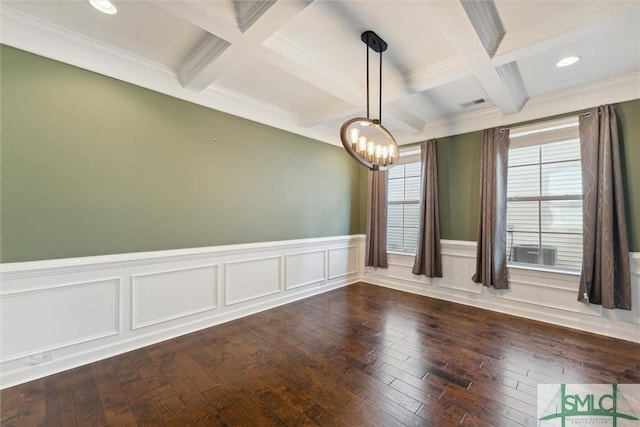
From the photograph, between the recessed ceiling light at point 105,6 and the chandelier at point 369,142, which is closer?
the recessed ceiling light at point 105,6

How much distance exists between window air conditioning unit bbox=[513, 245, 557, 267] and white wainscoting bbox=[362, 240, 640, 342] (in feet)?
0.64

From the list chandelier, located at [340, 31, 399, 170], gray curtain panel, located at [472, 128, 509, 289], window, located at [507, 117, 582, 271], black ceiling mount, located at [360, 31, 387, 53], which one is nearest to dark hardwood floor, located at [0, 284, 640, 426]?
gray curtain panel, located at [472, 128, 509, 289]

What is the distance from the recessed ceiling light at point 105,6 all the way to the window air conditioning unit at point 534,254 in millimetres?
5089

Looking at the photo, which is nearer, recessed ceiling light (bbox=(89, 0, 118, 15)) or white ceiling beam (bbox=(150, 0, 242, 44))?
white ceiling beam (bbox=(150, 0, 242, 44))

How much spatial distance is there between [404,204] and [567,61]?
279 cm

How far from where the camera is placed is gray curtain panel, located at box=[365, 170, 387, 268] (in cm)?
491

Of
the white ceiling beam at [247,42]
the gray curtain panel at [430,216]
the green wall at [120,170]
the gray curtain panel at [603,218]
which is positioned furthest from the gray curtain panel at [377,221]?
the white ceiling beam at [247,42]

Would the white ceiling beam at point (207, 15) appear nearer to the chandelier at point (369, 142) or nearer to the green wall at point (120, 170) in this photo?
the chandelier at point (369, 142)

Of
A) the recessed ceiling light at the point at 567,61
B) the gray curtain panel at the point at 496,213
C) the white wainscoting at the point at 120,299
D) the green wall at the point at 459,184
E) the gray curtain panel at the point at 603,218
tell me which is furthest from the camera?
the green wall at the point at 459,184

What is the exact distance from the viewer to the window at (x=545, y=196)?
325 centimetres

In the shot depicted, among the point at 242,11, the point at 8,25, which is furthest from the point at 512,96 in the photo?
the point at 8,25

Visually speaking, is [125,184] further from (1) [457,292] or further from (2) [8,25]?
(1) [457,292]

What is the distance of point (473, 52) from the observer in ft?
7.16

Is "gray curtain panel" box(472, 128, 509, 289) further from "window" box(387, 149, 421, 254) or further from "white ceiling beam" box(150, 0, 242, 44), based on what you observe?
"white ceiling beam" box(150, 0, 242, 44)
